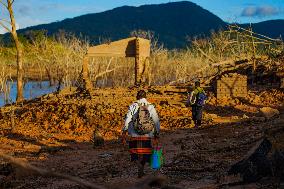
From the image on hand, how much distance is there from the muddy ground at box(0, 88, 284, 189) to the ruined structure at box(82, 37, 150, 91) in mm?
1564

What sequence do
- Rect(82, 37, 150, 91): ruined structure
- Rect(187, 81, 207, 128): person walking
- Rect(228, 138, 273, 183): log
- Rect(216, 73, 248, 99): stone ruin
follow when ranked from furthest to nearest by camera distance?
Rect(82, 37, 150, 91): ruined structure, Rect(216, 73, 248, 99): stone ruin, Rect(187, 81, 207, 128): person walking, Rect(228, 138, 273, 183): log

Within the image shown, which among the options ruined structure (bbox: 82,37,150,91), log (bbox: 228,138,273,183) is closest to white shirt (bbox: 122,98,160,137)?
log (bbox: 228,138,273,183)

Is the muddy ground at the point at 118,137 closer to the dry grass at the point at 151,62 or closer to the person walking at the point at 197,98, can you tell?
the person walking at the point at 197,98

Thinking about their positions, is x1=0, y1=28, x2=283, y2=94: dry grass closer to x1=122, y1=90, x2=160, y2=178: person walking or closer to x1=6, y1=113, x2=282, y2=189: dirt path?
x1=6, y1=113, x2=282, y2=189: dirt path

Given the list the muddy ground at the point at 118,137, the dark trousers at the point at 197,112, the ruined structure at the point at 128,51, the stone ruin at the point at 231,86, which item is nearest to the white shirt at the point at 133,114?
A: the muddy ground at the point at 118,137

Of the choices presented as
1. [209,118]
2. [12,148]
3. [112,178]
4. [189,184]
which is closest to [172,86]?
[209,118]

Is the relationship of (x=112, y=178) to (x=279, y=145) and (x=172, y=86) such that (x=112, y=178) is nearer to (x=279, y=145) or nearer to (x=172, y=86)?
(x=279, y=145)

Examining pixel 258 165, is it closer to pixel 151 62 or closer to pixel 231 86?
pixel 231 86

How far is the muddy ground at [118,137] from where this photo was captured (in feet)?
28.5

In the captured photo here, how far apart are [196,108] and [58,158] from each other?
495 cm

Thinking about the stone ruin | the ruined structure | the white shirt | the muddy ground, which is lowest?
the muddy ground

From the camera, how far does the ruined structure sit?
74.1ft

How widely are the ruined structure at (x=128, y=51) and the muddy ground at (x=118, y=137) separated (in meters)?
1.56

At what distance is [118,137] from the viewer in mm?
16609
